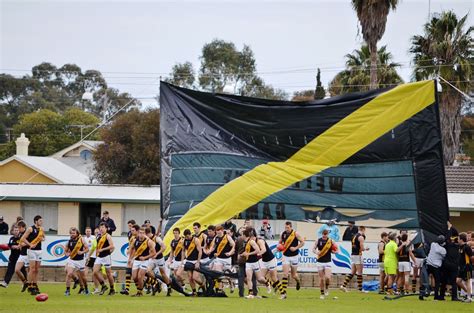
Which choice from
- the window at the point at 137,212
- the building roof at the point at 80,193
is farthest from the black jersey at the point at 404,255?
the window at the point at 137,212

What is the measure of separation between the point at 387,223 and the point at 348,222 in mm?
1230

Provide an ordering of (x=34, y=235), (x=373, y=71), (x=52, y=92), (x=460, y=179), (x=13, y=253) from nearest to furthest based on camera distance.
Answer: (x=34, y=235)
(x=13, y=253)
(x=373, y=71)
(x=460, y=179)
(x=52, y=92)

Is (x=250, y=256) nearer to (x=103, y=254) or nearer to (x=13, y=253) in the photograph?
(x=103, y=254)

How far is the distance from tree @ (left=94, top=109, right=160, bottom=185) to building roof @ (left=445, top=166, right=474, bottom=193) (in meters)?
22.2

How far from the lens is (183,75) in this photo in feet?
308

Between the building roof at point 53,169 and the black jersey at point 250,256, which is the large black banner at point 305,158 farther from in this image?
the building roof at point 53,169

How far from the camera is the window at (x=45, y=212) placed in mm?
43062

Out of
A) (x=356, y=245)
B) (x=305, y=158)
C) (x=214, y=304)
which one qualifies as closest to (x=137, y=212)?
(x=356, y=245)

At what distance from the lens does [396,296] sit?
28.9m

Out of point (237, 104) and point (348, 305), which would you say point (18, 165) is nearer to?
point (237, 104)

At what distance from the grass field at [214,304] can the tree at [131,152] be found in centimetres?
3537

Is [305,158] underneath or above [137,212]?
above

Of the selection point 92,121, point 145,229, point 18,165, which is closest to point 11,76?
point 92,121

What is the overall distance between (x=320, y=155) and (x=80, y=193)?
17.7m
